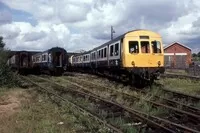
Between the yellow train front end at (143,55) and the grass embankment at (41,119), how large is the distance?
7.08 meters

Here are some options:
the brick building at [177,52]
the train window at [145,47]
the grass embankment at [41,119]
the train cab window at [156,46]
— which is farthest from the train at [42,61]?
the brick building at [177,52]

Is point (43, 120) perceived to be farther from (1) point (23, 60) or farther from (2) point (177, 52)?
Answer: (2) point (177, 52)

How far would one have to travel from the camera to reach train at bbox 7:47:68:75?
3800 centimetres

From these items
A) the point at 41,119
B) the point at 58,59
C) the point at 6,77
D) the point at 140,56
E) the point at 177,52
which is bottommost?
the point at 41,119

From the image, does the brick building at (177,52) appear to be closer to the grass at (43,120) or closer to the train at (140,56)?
the train at (140,56)

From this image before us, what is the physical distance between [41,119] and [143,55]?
35.1 feet

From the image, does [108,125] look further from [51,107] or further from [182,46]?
[182,46]

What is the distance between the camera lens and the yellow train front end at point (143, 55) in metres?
20.0

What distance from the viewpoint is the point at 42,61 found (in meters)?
41.7

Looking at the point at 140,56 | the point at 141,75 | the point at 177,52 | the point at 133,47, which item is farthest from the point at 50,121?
the point at 177,52

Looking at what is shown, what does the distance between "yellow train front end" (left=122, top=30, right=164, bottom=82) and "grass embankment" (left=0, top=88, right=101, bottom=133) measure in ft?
23.2

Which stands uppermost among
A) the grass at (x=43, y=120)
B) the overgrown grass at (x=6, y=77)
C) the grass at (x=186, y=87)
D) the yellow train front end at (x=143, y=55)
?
the yellow train front end at (x=143, y=55)

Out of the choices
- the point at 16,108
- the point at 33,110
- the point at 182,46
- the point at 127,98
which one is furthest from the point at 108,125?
the point at 182,46

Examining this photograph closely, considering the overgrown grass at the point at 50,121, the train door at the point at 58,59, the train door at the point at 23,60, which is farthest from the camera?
the train door at the point at 23,60
